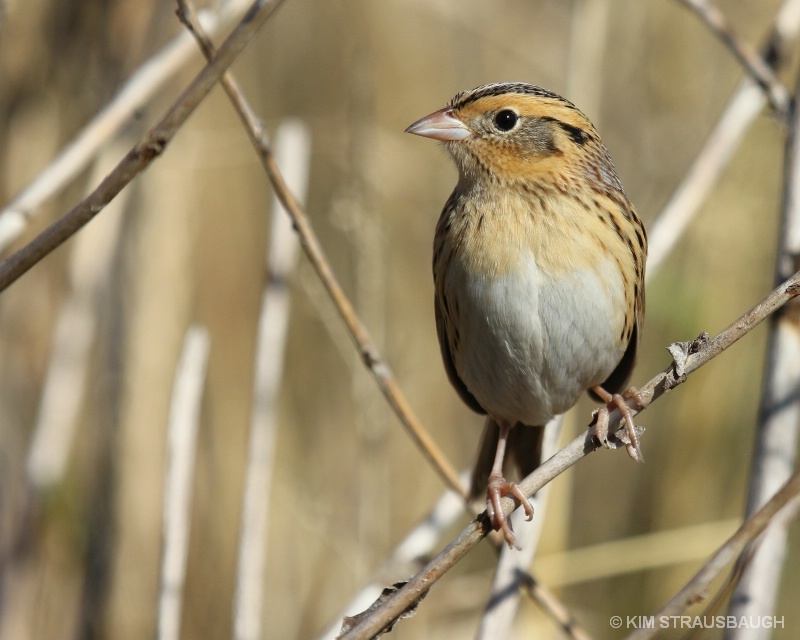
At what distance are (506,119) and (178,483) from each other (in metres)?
1.34

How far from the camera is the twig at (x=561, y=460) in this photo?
1.81 metres

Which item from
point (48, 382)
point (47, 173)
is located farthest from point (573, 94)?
point (48, 382)

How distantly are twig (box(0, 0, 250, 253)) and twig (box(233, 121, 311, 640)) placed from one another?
60 cm

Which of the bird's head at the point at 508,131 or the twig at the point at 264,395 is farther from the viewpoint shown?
the twig at the point at 264,395

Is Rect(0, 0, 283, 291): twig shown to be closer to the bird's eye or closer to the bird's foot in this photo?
the bird's foot

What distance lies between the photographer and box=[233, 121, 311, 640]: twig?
289 centimetres

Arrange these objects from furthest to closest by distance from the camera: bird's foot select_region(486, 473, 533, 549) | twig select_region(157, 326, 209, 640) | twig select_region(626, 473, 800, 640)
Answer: twig select_region(157, 326, 209, 640) < bird's foot select_region(486, 473, 533, 549) < twig select_region(626, 473, 800, 640)

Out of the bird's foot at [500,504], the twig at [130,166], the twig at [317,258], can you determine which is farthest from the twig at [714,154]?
the twig at [130,166]

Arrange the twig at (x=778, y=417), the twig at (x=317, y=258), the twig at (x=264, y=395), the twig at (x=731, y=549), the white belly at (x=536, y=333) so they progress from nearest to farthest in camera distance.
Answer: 1. the twig at (x=731, y=549)
2. the twig at (x=317, y=258)
3. the twig at (x=778, y=417)
4. the white belly at (x=536, y=333)
5. the twig at (x=264, y=395)

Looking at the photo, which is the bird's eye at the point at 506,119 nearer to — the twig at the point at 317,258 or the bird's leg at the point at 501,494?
the twig at the point at 317,258

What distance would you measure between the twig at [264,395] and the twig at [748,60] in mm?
1267

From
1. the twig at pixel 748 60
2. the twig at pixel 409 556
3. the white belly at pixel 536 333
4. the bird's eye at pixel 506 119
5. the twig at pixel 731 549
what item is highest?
the bird's eye at pixel 506 119

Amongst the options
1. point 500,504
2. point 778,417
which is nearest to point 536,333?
point 500,504

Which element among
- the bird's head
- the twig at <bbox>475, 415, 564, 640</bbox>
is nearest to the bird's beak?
the bird's head
